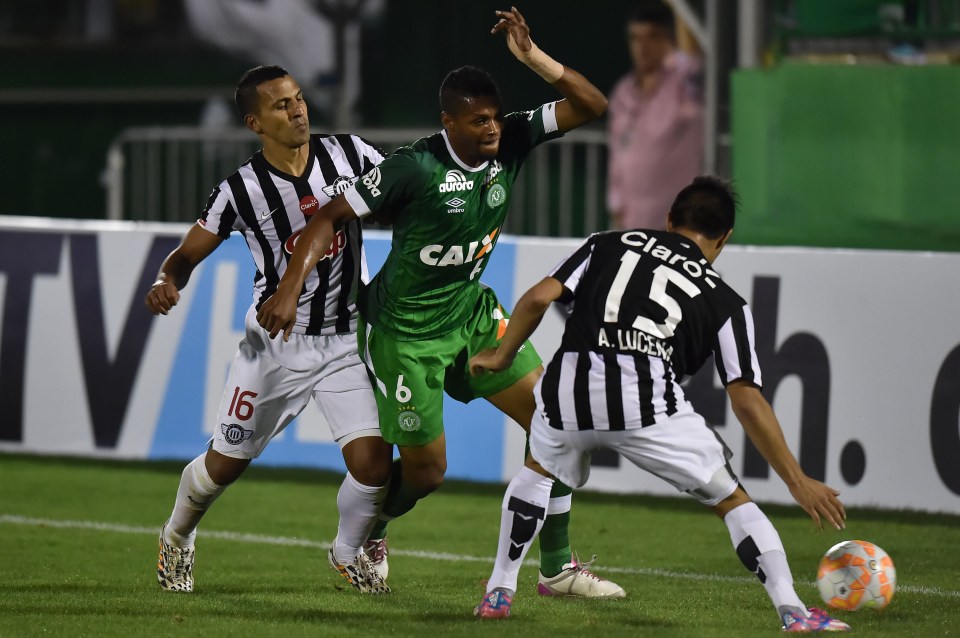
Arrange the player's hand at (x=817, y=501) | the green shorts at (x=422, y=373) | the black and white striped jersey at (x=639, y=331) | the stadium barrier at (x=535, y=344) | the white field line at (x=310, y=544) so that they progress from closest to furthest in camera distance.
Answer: the player's hand at (x=817, y=501) → the black and white striped jersey at (x=639, y=331) → the green shorts at (x=422, y=373) → the white field line at (x=310, y=544) → the stadium barrier at (x=535, y=344)

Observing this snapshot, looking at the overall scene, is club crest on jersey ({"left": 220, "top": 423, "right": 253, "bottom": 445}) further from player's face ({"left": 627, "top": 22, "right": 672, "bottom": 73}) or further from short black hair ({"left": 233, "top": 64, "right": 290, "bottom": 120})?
player's face ({"left": 627, "top": 22, "right": 672, "bottom": 73})

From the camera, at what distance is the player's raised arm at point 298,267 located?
19.3 feet

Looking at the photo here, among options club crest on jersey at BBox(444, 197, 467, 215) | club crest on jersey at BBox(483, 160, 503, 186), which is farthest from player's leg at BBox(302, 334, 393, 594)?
club crest on jersey at BBox(483, 160, 503, 186)

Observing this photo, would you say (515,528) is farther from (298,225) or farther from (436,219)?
(298,225)

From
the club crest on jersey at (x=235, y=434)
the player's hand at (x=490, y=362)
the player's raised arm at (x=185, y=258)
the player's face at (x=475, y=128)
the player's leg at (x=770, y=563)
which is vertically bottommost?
the player's leg at (x=770, y=563)

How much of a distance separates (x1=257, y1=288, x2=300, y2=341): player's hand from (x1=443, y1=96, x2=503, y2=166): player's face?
2.76 feet

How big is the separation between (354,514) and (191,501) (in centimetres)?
68

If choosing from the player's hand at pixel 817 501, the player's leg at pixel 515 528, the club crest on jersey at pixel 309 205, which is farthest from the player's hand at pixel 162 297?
the player's hand at pixel 817 501

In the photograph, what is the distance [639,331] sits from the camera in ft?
18.4

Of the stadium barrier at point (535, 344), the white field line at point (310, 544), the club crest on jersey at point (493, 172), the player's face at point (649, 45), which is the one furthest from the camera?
the player's face at point (649, 45)

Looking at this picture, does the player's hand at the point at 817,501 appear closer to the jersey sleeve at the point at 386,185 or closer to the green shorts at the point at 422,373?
the green shorts at the point at 422,373

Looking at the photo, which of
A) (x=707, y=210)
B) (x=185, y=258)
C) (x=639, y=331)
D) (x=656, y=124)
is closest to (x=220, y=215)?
(x=185, y=258)

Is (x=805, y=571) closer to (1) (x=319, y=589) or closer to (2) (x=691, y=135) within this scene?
(1) (x=319, y=589)

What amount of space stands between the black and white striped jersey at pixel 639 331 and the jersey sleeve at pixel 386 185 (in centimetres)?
76
